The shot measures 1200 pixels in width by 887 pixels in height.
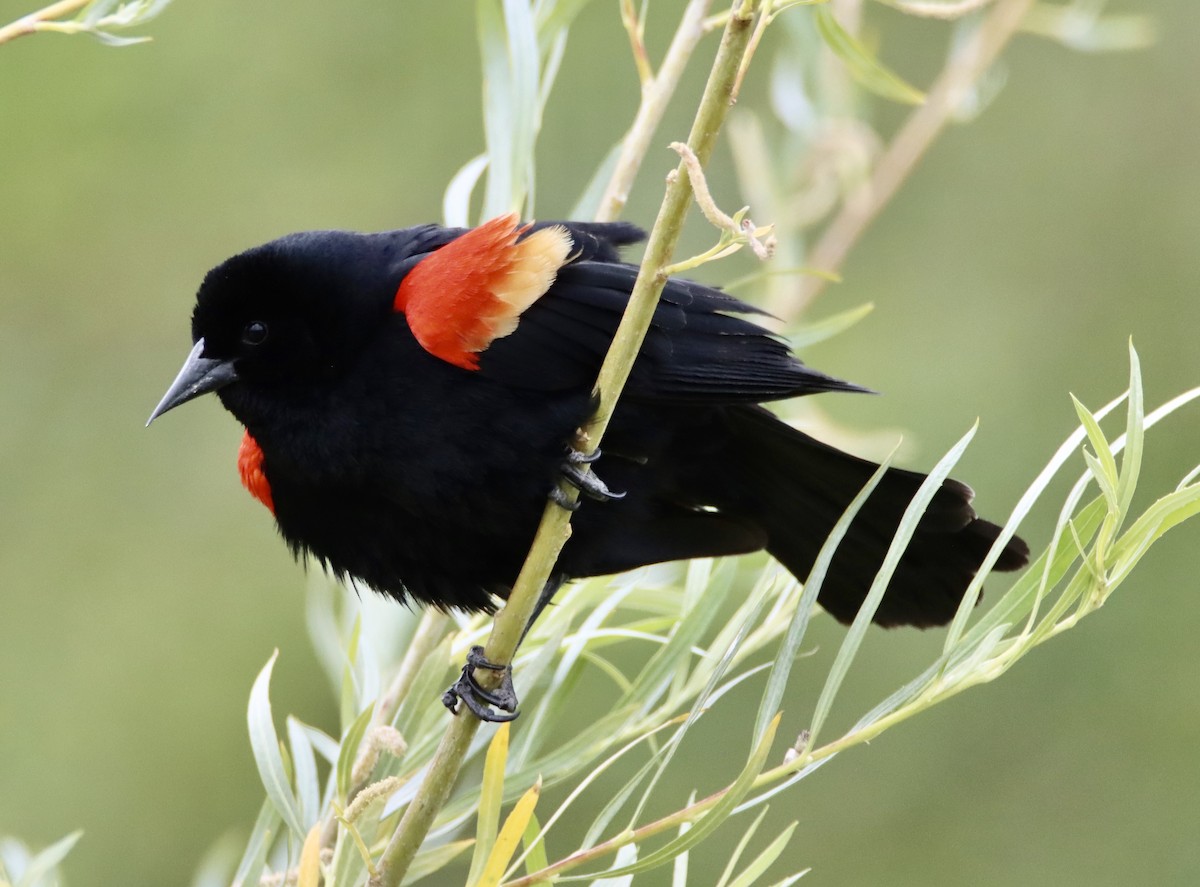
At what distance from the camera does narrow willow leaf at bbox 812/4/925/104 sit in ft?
5.99

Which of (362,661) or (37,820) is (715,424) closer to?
(362,661)

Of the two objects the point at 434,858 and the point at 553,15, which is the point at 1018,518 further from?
the point at 553,15

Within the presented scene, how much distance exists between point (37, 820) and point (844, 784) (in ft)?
8.01

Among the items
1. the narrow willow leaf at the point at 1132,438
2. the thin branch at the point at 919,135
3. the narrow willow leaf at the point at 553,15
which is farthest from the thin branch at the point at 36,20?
the thin branch at the point at 919,135

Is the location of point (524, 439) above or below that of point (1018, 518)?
below

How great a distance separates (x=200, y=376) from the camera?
2.28 metres

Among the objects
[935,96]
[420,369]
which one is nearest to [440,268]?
[420,369]

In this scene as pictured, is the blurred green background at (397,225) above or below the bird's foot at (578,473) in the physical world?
below

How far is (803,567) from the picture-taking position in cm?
238

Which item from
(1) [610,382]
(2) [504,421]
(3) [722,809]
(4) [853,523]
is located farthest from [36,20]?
(4) [853,523]

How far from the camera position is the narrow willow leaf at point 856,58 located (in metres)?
1.83

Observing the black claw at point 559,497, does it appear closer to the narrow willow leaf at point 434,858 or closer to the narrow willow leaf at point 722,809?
the narrow willow leaf at point 434,858

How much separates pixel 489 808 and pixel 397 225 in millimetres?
4112

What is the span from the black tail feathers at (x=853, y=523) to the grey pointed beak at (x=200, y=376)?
81 cm
